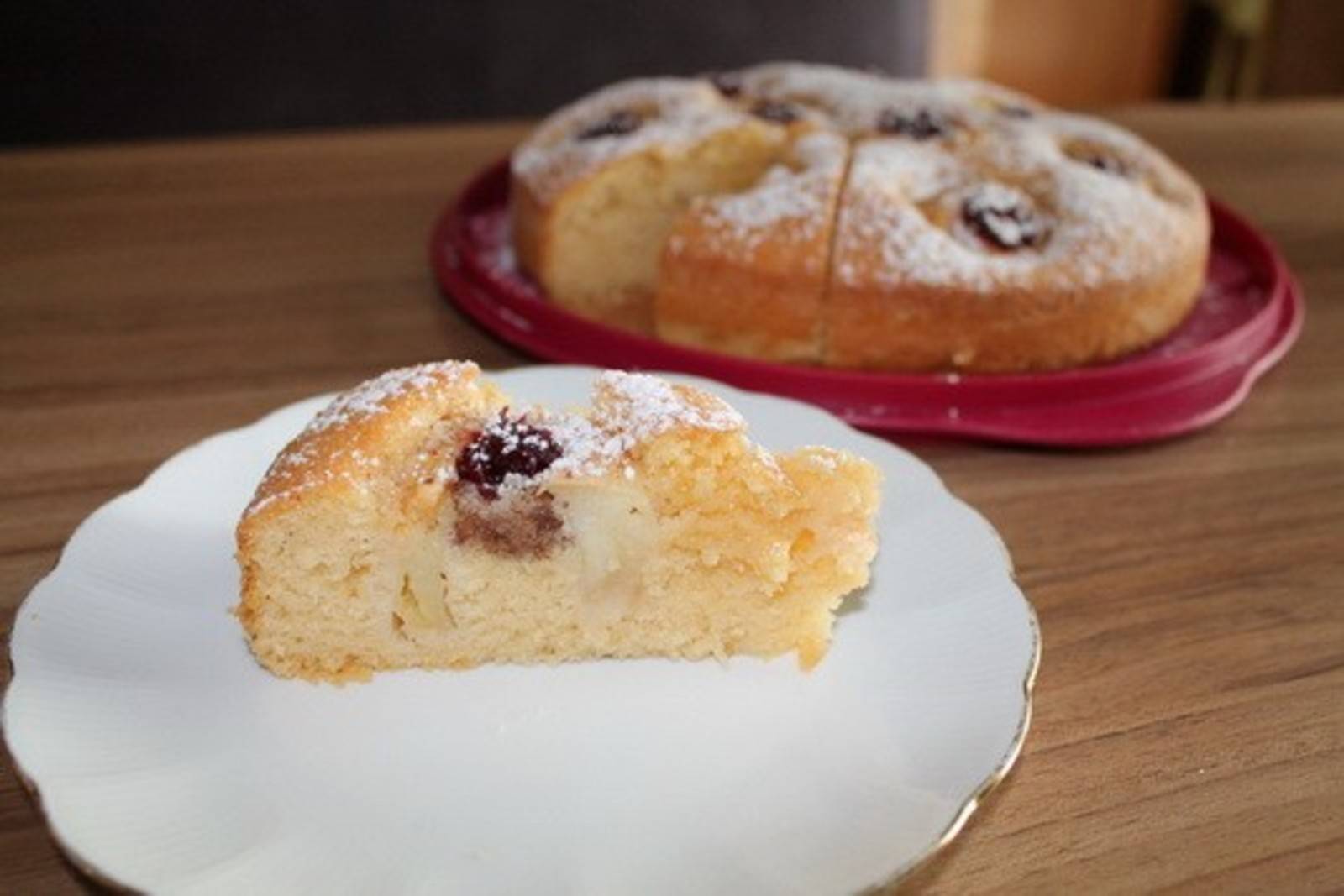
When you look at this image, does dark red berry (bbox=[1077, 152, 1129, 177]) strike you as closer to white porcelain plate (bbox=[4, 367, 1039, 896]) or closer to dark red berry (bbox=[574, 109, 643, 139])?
dark red berry (bbox=[574, 109, 643, 139])

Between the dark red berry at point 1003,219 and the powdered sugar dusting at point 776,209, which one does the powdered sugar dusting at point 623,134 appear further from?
the dark red berry at point 1003,219

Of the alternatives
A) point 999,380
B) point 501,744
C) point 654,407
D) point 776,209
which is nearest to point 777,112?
point 776,209

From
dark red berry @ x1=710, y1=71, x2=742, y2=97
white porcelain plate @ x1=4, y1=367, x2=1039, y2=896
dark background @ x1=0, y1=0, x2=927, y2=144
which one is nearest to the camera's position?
white porcelain plate @ x1=4, y1=367, x2=1039, y2=896

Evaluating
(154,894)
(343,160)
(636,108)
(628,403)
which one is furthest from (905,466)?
(343,160)

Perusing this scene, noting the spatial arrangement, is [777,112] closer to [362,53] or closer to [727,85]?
[727,85]

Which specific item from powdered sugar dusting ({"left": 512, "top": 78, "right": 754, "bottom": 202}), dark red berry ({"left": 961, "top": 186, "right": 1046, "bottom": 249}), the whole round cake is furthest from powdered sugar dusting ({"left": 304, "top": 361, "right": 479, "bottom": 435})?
dark red berry ({"left": 961, "top": 186, "right": 1046, "bottom": 249})

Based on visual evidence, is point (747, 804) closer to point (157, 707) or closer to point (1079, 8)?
point (157, 707)

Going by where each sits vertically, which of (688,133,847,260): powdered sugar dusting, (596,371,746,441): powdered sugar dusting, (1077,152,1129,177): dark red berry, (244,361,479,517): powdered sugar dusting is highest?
(596,371,746,441): powdered sugar dusting
